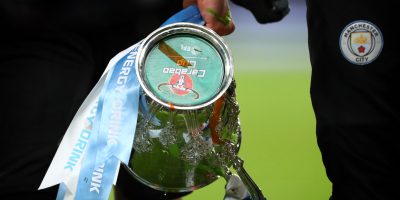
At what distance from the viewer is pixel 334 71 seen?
1.61 meters

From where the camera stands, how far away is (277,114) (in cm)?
333

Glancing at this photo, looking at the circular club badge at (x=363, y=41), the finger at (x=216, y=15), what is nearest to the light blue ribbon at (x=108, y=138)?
the finger at (x=216, y=15)

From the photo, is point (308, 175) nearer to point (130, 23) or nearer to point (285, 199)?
point (285, 199)

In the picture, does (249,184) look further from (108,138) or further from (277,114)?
(277,114)

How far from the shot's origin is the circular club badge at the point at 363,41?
1551mm

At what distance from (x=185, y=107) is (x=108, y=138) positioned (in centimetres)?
18

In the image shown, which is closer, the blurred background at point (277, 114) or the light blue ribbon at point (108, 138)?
the light blue ribbon at point (108, 138)

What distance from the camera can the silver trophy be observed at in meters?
1.37

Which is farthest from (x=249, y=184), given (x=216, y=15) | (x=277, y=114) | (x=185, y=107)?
(x=277, y=114)

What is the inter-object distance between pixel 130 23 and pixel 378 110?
573mm

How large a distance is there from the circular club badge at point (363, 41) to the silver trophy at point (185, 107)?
280 millimetres

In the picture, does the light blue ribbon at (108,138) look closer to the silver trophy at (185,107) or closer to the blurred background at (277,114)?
the silver trophy at (185,107)

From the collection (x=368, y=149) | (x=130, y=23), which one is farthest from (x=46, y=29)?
(x=368, y=149)

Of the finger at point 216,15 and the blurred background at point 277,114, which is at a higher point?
the finger at point 216,15
